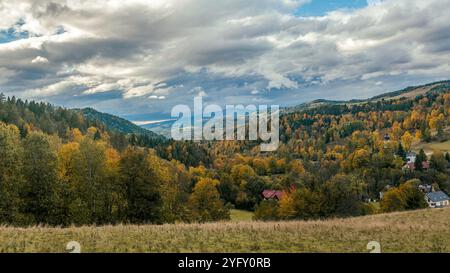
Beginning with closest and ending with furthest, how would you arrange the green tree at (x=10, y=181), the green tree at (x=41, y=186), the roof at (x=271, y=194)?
the green tree at (x=10, y=181) < the green tree at (x=41, y=186) < the roof at (x=271, y=194)

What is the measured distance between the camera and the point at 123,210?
4366cm

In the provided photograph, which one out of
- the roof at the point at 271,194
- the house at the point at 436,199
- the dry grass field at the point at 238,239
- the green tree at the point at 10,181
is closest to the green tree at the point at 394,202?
the roof at the point at 271,194

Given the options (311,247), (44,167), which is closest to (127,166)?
(44,167)

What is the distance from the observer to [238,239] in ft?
56.7

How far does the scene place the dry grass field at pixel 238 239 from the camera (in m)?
14.9

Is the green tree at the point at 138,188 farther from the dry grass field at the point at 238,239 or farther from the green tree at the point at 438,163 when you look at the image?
the green tree at the point at 438,163

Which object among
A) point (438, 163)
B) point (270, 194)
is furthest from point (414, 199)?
point (438, 163)

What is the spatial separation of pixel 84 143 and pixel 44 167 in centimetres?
664

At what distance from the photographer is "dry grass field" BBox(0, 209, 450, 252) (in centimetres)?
1493

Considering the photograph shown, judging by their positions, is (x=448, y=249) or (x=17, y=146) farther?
(x=17, y=146)

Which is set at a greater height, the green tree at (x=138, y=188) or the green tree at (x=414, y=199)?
the green tree at (x=138, y=188)

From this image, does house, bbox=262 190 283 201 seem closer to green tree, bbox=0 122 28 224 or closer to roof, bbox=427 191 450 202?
roof, bbox=427 191 450 202
